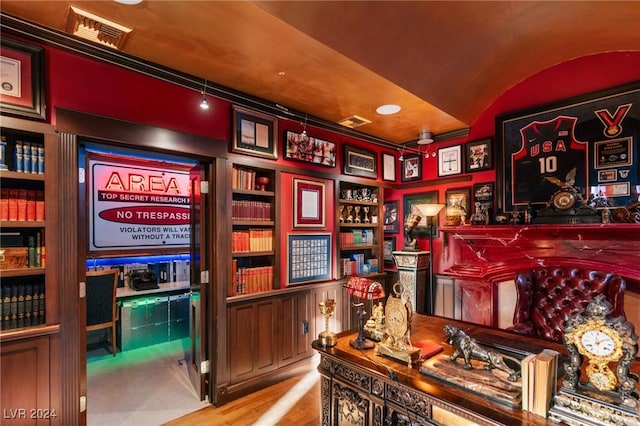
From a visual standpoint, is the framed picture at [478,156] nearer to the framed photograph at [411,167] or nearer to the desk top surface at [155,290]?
the framed photograph at [411,167]

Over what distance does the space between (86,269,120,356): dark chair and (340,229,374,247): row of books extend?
9.31ft

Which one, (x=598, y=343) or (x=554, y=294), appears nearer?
(x=598, y=343)

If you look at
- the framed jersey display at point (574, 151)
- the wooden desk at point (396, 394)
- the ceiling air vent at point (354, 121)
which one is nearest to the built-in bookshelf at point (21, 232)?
the wooden desk at point (396, 394)

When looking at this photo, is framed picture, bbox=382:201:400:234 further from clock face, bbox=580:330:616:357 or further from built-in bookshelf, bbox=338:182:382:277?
clock face, bbox=580:330:616:357

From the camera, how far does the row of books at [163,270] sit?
4508mm

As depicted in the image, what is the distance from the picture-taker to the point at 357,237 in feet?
14.1

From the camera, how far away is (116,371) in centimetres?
348

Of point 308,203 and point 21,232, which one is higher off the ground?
point 308,203

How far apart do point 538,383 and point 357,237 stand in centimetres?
308

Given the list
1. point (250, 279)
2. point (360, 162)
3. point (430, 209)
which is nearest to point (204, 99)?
point (250, 279)

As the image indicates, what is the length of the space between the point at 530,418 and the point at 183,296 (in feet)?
14.3

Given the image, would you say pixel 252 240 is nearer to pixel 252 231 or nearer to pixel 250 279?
pixel 252 231

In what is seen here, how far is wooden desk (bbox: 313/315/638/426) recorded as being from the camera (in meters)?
1.30

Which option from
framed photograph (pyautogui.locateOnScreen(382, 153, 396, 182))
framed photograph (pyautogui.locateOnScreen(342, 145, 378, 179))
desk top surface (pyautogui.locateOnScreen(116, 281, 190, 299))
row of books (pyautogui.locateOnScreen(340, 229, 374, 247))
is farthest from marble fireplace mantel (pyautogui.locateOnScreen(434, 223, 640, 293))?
desk top surface (pyautogui.locateOnScreen(116, 281, 190, 299))
